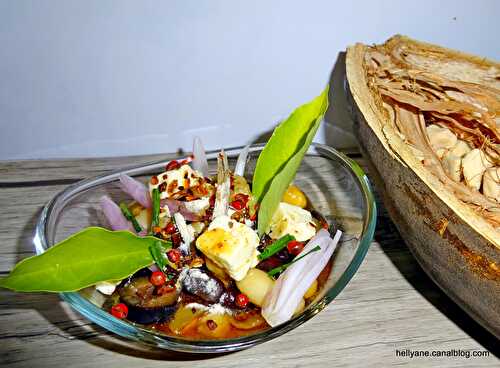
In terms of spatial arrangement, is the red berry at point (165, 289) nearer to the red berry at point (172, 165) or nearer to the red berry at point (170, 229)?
the red berry at point (170, 229)

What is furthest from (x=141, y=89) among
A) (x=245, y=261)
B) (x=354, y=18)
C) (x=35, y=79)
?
(x=245, y=261)

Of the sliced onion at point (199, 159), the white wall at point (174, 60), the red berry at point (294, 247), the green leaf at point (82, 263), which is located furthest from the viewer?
the white wall at point (174, 60)

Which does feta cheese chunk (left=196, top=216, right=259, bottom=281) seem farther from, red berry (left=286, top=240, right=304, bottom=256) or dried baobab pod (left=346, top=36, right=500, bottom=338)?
dried baobab pod (left=346, top=36, right=500, bottom=338)

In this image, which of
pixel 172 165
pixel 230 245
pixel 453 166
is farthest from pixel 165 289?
pixel 453 166

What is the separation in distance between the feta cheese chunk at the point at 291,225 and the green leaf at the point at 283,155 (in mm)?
15

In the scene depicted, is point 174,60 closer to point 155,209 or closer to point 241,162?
point 241,162

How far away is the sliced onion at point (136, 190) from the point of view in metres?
0.87

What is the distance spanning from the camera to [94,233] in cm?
70

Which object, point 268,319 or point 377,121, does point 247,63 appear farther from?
point 268,319

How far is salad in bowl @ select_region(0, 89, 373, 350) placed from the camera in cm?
70

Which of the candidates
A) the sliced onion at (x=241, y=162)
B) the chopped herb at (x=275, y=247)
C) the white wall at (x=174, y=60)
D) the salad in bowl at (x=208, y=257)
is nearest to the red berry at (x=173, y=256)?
the salad in bowl at (x=208, y=257)

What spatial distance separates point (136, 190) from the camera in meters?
0.87

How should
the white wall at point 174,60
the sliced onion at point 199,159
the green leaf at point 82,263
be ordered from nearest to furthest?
1. the green leaf at point 82,263
2. the sliced onion at point 199,159
3. the white wall at point 174,60

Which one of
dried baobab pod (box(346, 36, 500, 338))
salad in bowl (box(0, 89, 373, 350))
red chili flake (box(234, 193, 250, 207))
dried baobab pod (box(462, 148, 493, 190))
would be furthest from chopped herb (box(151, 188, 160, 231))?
dried baobab pod (box(462, 148, 493, 190))
